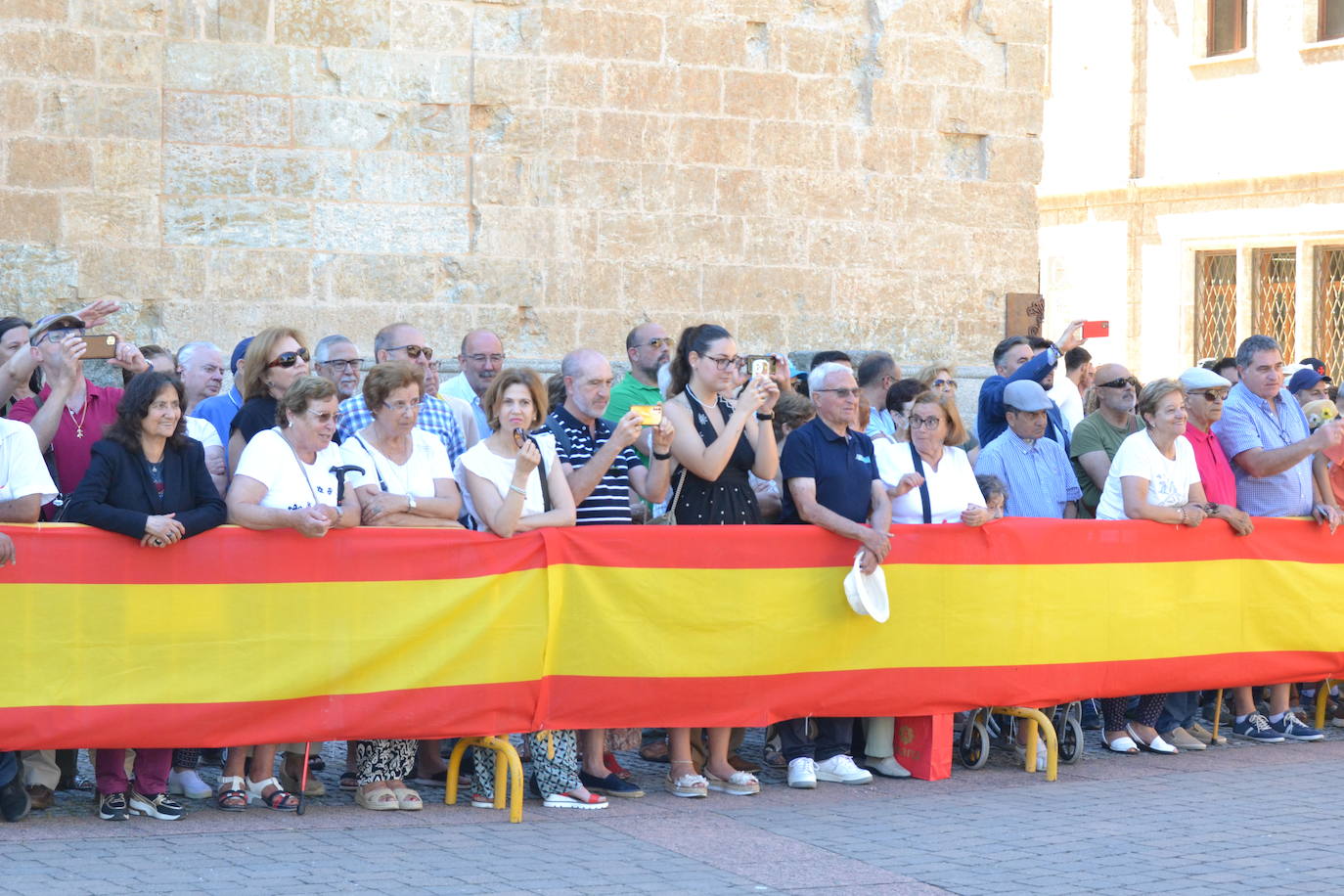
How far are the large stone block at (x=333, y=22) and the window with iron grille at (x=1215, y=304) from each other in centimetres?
1503

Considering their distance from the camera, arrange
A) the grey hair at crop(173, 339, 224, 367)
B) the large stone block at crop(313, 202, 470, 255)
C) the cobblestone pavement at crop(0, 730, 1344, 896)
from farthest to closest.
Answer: the large stone block at crop(313, 202, 470, 255), the grey hair at crop(173, 339, 224, 367), the cobblestone pavement at crop(0, 730, 1344, 896)

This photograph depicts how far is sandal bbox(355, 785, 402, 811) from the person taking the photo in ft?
24.1

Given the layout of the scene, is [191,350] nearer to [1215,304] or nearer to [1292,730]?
[1292,730]

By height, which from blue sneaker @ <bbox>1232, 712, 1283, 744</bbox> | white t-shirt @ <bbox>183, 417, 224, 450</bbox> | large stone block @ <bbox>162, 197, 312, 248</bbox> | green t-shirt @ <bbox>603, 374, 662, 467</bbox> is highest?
large stone block @ <bbox>162, 197, 312, 248</bbox>

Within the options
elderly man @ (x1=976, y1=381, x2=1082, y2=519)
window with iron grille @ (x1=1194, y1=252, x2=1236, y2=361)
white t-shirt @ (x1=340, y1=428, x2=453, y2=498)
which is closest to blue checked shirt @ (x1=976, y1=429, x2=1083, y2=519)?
elderly man @ (x1=976, y1=381, x2=1082, y2=519)

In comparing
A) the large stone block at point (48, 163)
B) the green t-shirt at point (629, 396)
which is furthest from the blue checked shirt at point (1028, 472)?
the large stone block at point (48, 163)

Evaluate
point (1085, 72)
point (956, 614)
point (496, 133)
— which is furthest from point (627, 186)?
point (1085, 72)

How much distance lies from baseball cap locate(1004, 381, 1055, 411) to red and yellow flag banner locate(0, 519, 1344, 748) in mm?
672

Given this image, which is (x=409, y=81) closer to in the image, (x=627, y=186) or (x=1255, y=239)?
(x=627, y=186)

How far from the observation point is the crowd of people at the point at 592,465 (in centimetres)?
712

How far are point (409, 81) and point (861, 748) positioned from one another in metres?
6.09

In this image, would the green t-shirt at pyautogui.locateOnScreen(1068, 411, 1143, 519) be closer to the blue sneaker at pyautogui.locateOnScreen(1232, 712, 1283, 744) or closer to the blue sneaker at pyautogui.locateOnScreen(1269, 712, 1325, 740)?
the blue sneaker at pyautogui.locateOnScreen(1232, 712, 1283, 744)

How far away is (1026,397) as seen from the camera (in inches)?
355

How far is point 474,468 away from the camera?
7.61 m
